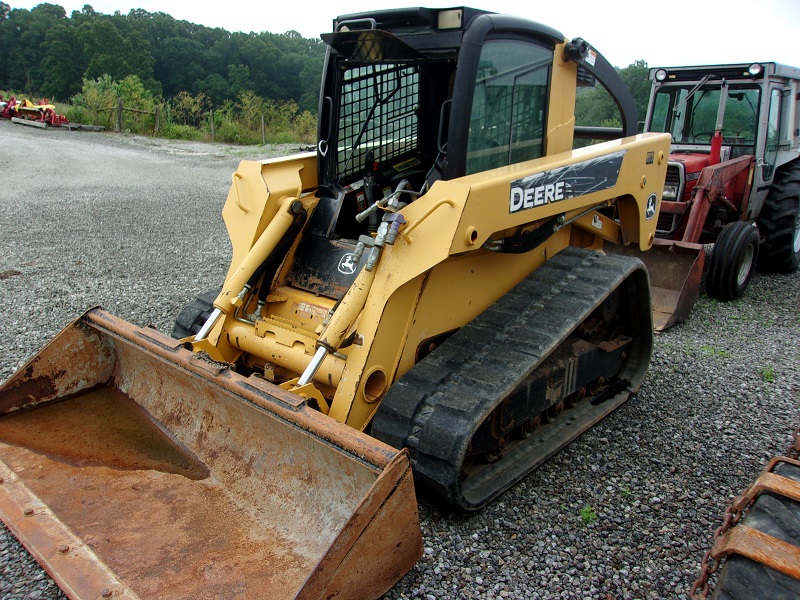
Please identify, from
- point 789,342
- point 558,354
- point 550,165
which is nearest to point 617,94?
point 550,165

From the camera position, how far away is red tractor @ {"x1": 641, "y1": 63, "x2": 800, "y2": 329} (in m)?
6.22

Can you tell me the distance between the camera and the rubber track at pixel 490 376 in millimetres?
2754

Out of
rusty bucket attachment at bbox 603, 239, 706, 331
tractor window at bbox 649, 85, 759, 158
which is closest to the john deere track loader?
rusty bucket attachment at bbox 603, 239, 706, 331

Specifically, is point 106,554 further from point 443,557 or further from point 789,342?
point 789,342

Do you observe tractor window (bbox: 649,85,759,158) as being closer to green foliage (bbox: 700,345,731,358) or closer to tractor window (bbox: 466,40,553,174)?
green foliage (bbox: 700,345,731,358)

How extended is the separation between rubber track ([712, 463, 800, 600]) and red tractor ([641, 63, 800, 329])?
13.8 feet

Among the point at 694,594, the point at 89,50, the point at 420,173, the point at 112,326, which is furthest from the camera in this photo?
the point at 89,50

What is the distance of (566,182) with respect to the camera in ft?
11.2

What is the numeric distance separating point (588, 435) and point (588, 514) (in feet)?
2.53

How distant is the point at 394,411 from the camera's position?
9.50 ft

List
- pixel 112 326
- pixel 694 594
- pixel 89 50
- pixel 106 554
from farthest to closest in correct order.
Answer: pixel 89 50, pixel 112 326, pixel 106 554, pixel 694 594

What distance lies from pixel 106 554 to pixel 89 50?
44982 mm

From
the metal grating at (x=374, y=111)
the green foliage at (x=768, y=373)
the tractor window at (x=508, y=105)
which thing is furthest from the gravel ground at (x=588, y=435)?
the metal grating at (x=374, y=111)

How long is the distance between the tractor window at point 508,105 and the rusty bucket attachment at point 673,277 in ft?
8.18
